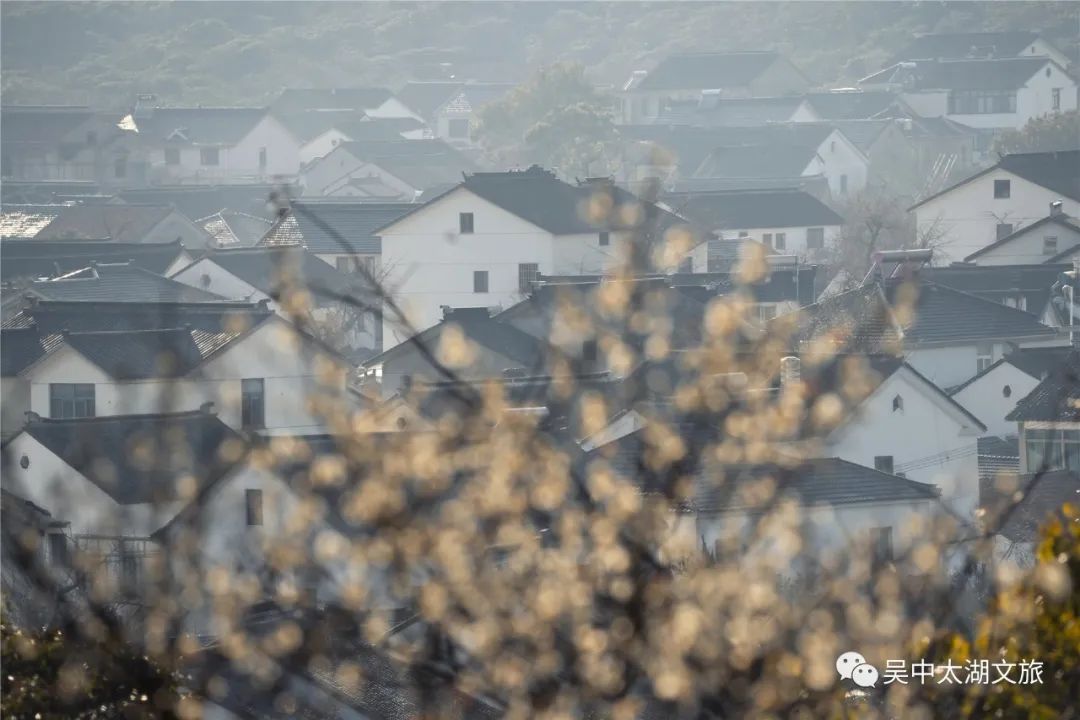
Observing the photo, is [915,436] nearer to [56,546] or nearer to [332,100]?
[56,546]

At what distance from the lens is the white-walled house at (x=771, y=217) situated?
2023 cm

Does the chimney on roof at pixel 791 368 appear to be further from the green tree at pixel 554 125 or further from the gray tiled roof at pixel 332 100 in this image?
the gray tiled roof at pixel 332 100

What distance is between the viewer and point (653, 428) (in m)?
2.62

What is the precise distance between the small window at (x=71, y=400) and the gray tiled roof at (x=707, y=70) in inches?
995

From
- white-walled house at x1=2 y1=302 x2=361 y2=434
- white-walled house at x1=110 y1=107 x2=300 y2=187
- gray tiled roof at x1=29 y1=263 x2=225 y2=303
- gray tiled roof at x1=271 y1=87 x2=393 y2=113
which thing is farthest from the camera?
gray tiled roof at x1=271 y1=87 x2=393 y2=113

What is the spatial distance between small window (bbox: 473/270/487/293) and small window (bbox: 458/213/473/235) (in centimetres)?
41

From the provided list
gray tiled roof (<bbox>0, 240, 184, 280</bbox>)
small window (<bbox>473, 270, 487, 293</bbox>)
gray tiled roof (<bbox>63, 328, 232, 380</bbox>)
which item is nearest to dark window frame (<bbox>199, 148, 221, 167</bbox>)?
gray tiled roof (<bbox>0, 240, 184, 280</bbox>)

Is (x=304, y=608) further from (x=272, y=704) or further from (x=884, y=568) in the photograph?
(x=272, y=704)

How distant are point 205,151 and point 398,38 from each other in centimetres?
1853

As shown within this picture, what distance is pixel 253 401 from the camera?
418 inches

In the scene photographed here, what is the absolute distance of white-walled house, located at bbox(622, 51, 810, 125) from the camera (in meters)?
34.9

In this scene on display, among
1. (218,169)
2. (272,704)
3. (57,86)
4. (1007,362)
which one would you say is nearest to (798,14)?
(57,86)

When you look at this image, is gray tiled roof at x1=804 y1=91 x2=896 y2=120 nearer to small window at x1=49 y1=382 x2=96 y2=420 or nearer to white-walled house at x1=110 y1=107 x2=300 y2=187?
white-walled house at x1=110 y1=107 x2=300 y2=187

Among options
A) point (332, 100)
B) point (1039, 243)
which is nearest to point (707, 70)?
point (332, 100)
